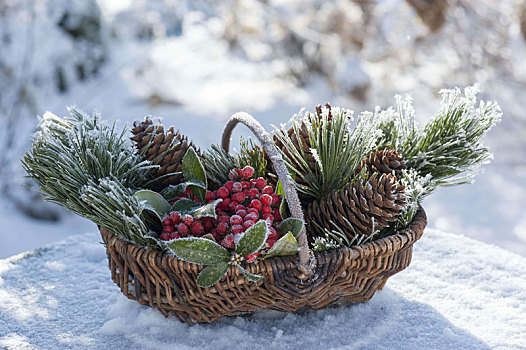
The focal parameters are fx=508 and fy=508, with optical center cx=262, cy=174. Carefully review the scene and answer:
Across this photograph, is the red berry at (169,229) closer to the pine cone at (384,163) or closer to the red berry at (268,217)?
the red berry at (268,217)

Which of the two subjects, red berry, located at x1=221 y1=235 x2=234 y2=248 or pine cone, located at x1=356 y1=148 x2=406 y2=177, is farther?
pine cone, located at x1=356 y1=148 x2=406 y2=177

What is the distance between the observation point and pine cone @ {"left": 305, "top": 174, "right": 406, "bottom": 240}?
589 millimetres

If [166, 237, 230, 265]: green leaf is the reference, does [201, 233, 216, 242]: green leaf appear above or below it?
above

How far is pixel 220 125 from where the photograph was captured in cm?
241

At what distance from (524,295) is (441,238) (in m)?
0.21

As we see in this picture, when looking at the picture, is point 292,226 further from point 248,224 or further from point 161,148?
point 161,148

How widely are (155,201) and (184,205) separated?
1.4 inches

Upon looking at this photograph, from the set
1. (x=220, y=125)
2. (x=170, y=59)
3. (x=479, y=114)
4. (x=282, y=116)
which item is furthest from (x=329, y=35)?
(x=479, y=114)

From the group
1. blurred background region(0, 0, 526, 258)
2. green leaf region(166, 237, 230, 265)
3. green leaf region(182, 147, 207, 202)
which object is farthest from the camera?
blurred background region(0, 0, 526, 258)

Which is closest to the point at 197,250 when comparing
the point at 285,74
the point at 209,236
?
the point at 209,236

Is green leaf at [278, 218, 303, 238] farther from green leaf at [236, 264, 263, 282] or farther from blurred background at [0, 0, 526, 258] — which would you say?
blurred background at [0, 0, 526, 258]

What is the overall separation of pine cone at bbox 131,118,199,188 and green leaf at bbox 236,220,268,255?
0.62 ft

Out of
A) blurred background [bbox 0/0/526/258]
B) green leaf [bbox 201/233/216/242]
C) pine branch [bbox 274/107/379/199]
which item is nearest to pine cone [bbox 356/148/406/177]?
pine branch [bbox 274/107/379/199]

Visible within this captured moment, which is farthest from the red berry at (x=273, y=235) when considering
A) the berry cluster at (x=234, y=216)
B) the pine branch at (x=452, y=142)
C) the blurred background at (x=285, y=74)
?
the blurred background at (x=285, y=74)
